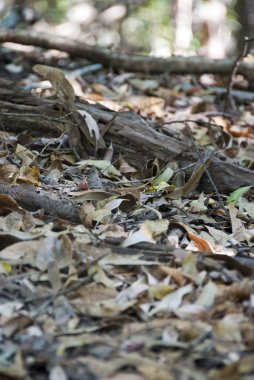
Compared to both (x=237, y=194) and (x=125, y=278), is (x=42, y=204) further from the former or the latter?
(x=237, y=194)

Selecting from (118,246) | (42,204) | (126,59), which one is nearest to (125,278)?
(118,246)

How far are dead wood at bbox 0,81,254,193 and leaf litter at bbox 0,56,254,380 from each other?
92 millimetres

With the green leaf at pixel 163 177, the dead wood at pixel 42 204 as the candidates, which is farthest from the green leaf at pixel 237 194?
the dead wood at pixel 42 204

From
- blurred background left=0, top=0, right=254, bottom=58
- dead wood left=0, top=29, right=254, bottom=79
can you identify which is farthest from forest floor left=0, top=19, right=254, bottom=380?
blurred background left=0, top=0, right=254, bottom=58

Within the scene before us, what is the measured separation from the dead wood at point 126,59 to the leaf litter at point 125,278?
227 cm

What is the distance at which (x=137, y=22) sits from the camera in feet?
25.4

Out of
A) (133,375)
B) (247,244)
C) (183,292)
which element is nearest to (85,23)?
(247,244)

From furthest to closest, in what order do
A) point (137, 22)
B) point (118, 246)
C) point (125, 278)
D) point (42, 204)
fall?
point (137, 22)
point (42, 204)
point (118, 246)
point (125, 278)

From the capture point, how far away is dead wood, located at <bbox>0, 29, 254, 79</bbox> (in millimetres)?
5379

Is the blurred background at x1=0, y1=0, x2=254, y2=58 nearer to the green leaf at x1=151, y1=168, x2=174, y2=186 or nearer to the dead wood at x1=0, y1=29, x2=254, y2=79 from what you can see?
the dead wood at x1=0, y1=29, x2=254, y2=79

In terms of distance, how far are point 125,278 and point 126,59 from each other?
3.54 metres

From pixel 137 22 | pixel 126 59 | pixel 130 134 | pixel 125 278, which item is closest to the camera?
pixel 125 278

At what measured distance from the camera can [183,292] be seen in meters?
2.11

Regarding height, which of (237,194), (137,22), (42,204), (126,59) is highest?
(42,204)
